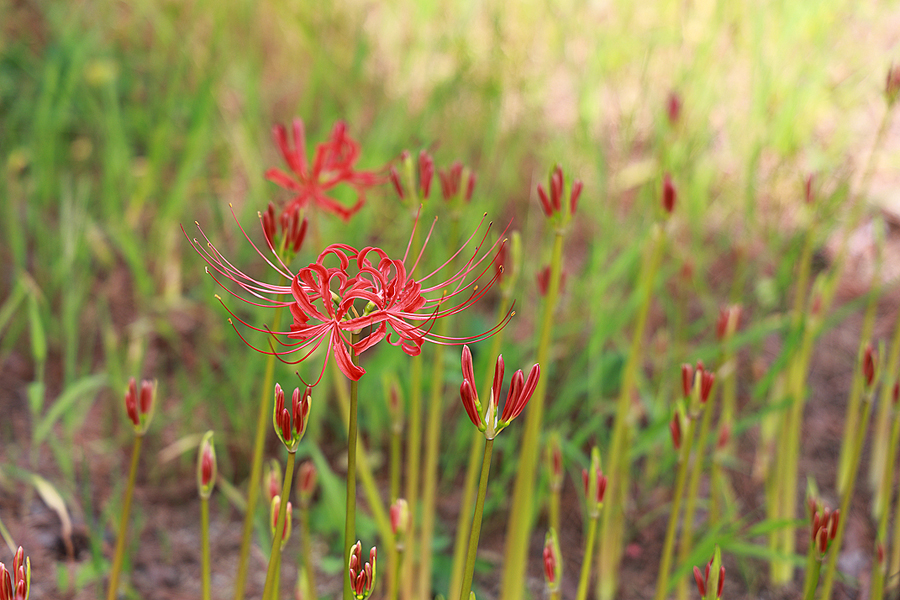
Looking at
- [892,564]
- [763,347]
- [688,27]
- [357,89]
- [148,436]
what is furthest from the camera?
[688,27]

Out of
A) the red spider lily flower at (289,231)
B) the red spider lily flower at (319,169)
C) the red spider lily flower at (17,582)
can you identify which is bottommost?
the red spider lily flower at (17,582)

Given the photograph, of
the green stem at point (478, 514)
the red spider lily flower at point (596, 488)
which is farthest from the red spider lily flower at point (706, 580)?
the green stem at point (478, 514)

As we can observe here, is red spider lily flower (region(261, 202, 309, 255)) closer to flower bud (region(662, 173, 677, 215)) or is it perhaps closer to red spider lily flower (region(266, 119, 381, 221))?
red spider lily flower (region(266, 119, 381, 221))

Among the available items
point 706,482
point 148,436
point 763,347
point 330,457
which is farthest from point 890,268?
point 148,436

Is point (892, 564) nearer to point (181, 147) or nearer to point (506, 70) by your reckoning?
point (506, 70)

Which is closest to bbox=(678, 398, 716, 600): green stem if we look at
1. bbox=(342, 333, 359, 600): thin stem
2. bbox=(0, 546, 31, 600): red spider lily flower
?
bbox=(342, 333, 359, 600): thin stem

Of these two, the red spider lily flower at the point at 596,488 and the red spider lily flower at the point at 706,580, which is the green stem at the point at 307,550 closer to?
the red spider lily flower at the point at 596,488

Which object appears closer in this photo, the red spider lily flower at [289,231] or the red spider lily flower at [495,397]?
the red spider lily flower at [495,397]
